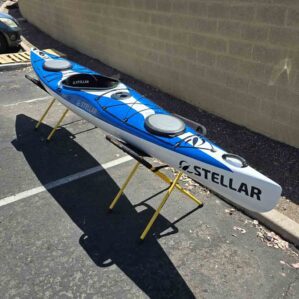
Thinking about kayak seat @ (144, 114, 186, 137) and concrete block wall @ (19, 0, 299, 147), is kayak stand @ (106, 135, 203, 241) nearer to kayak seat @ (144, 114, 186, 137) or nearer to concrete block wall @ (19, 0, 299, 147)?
kayak seat @ (144, 114, 186, 137)

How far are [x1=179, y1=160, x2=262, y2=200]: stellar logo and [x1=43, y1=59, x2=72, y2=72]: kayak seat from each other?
3.58m

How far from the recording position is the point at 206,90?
7.06 metres

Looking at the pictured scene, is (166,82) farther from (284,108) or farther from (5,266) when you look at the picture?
(5,266)

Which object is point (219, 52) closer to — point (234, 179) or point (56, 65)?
point (56, 65)

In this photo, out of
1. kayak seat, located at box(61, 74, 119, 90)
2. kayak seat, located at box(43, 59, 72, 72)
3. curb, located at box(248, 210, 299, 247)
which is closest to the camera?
curb, located at box(248, 210, 299, 247)

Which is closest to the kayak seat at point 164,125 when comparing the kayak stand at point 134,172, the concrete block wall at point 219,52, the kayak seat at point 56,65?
the kayak stand at point 134,172

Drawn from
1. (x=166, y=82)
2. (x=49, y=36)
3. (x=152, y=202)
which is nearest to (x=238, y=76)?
(x=166, y=82)

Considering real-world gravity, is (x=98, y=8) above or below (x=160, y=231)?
above

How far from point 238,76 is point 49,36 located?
9859 mm

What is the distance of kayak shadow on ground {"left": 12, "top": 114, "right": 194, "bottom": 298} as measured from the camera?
3859mm

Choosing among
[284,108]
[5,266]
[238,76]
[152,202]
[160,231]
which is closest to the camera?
[5,266]

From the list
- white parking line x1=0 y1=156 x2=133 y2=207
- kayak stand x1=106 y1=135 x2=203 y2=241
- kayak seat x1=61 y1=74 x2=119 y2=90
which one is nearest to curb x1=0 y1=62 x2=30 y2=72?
kayak seat x1=61 y1=74 x2=119 y2=90

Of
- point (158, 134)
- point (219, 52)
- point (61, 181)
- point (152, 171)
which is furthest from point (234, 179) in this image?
point (219, 52)

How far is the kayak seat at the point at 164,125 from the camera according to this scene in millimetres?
4352
